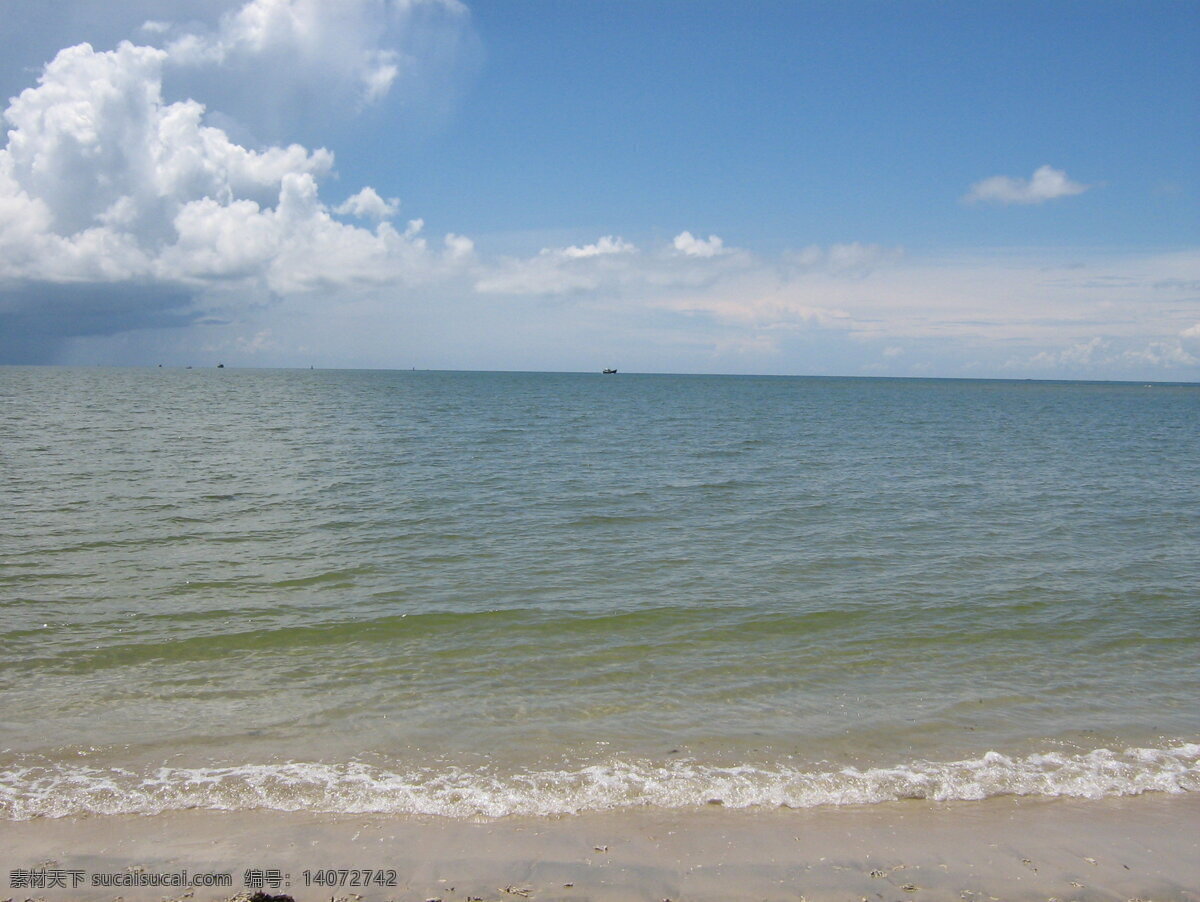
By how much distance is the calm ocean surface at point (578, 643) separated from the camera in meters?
8.13

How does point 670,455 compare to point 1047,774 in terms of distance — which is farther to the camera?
point 670,455

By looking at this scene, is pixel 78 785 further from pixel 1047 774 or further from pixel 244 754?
pixel 1047 774

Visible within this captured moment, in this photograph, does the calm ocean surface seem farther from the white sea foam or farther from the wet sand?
the wet sand

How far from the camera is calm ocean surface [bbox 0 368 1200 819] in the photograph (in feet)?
26.7

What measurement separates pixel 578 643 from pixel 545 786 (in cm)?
416

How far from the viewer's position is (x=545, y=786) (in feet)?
25.8

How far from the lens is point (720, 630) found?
41.5 ft

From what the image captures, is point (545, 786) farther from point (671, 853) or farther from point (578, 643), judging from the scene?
point (578, 643)

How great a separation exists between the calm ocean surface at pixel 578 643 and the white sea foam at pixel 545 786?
0.12 ft

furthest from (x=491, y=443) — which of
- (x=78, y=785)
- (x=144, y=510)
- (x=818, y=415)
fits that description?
(x=818, y=415)

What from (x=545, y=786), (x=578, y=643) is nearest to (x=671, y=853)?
(x=545, y=786)

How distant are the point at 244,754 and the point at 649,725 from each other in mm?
4664

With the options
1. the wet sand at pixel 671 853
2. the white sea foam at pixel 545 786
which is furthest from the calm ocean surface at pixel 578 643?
the wet sand at pixel 671 853

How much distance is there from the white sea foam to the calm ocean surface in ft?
0.12
